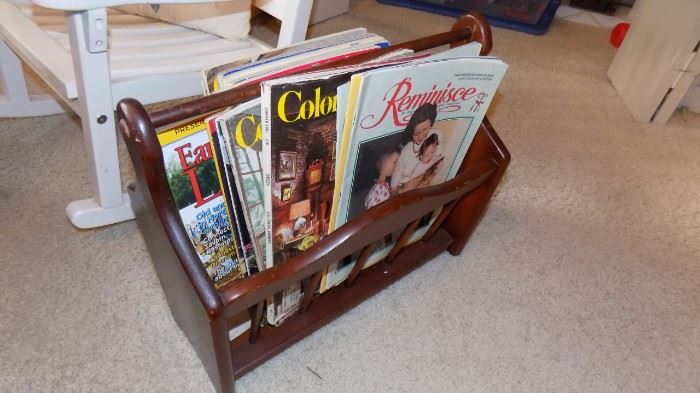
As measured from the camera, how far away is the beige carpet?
723mm

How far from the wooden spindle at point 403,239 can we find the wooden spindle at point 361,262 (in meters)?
0.04

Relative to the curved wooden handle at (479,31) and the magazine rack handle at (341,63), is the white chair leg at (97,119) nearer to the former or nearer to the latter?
the magazine rack handle at (341,63)

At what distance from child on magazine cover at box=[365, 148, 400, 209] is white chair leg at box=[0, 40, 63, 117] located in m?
0.81

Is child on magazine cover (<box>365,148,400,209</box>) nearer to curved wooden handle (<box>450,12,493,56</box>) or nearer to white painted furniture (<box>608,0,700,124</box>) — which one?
curved wooden handle (<box>450,12,493,56</box>)

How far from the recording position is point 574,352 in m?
0.80

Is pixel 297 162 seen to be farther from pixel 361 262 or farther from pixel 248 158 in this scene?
pixel 361 262

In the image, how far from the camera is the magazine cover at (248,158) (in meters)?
0.52

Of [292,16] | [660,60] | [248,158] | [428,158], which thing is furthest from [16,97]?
[660,60]

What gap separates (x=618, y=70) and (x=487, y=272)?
982 millimetres

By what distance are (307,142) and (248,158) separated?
69 mm

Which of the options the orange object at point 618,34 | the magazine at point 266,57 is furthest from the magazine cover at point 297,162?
the orange object at point 618,34

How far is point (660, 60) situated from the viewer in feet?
4.33

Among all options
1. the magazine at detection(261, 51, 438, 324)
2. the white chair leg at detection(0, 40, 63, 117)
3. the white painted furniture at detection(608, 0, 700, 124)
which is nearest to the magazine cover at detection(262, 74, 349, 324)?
the magazine at detection(261, 51, 438, 324)

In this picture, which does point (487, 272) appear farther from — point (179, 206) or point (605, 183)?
point (179, 206)
